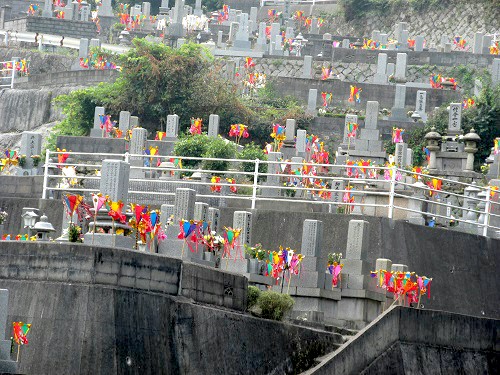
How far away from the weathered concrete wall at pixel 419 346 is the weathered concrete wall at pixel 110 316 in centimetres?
184

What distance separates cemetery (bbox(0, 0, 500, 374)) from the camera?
82.8ft

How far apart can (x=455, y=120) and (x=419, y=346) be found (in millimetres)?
19336

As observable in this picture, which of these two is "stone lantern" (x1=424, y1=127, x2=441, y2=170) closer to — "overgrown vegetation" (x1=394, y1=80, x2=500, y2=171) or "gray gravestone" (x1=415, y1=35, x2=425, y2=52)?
"overgrown vegetation" (x1=394, y1=80, x2=500, y2=171)

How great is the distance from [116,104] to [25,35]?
18359 millimetres

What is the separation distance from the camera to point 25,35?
224 ft

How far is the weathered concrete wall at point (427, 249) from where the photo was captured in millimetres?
33000

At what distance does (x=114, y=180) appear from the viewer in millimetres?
28344

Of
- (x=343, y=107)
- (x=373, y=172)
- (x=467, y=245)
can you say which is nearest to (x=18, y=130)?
(x=343, y=107)

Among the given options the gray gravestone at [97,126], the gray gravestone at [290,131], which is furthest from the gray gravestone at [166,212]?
the gray gravestone at [290,131]

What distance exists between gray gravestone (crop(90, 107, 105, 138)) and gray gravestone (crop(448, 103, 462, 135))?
347 inches

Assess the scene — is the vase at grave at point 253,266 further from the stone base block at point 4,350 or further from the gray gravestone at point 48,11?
the gray gravestone at point 48,11

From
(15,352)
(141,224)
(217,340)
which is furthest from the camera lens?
(141,224)

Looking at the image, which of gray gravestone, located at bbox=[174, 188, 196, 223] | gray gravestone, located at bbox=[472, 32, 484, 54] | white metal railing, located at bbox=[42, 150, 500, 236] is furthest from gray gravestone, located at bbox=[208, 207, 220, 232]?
gray gravestone, located at bbox=[472, 32, 484, 54]

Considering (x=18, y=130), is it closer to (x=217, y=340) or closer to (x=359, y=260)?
(x=359, y=260)
